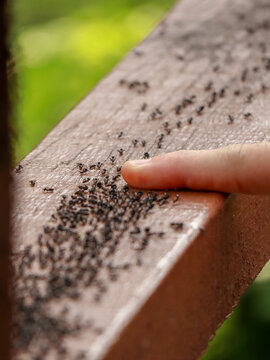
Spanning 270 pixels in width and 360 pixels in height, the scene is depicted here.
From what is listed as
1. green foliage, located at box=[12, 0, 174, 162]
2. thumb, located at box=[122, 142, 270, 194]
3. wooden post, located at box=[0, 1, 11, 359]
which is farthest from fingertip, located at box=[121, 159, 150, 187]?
green foliage, located at box=[12, 0, 174, 162]

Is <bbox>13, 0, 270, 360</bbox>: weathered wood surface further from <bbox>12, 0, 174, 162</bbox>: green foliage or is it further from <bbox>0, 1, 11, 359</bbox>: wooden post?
<bbox>12, 0, 174, 162</bbox>: green foliage

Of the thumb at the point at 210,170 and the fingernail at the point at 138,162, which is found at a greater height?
the fingernail at the point at 138,162

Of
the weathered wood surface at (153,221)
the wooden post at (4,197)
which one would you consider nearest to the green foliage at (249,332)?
the weathered wood surface at (153,221)

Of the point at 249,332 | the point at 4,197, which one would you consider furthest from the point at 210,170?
the point at 249,332

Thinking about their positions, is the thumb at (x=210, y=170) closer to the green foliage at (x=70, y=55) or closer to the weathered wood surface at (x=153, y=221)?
the weathered wood surface at (x=153, y=221)

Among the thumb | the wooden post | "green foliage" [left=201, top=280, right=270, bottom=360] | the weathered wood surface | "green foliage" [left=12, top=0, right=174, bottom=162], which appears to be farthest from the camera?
"green foliage" [left=12, top=0, right=174, bottom=162]

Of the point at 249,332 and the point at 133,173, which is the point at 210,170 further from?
the point at 249,332
